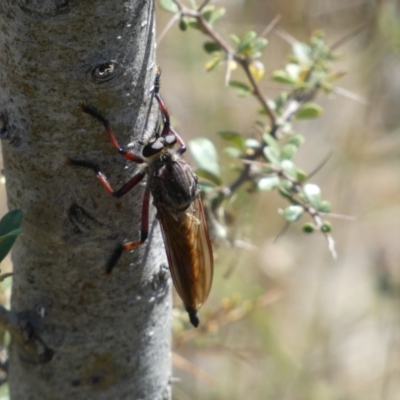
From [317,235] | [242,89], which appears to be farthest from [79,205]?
[317,235]

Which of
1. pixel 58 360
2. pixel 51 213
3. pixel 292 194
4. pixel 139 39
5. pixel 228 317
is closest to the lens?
pixel 139 39

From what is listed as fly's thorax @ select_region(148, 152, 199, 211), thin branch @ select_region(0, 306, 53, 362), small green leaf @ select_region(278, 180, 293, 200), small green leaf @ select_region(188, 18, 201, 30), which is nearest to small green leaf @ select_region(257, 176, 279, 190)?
small green leaf @ select_region(278, 180, 293, 200)

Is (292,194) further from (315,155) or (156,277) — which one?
(315,155)

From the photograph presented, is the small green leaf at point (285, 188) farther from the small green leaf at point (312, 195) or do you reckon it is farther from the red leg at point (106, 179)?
the red leg at point (106, 179)

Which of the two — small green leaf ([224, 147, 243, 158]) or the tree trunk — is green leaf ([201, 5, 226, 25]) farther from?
the tree trunk

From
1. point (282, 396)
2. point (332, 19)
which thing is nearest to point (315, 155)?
point (332, 19)

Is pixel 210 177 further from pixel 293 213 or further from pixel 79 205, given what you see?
pixel 79 205

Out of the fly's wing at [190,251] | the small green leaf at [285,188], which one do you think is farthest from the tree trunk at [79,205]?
the small green leaf at [285,188]
